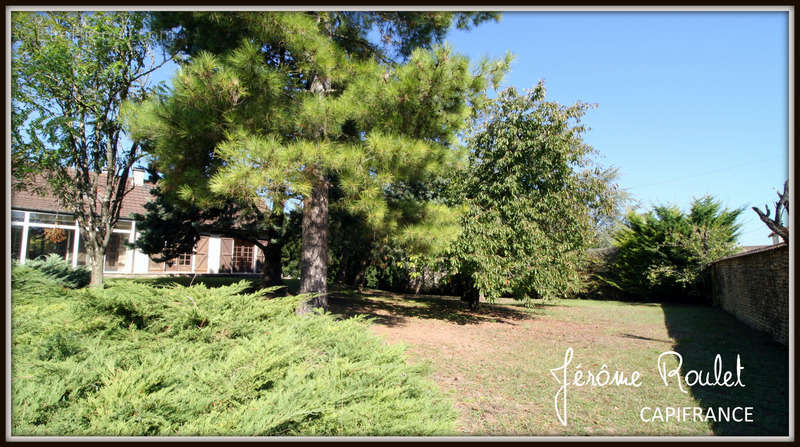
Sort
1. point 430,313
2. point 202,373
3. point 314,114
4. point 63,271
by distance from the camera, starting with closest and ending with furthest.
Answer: point 202,373 → point 314,114 → point 63,271 → point 430,313

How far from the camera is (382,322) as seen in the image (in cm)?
868

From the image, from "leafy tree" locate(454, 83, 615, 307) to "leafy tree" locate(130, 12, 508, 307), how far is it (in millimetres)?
3519

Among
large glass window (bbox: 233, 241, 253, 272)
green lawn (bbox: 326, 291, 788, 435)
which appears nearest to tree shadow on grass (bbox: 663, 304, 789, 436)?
green lawn (bbox: 326, 291, 788, 435)

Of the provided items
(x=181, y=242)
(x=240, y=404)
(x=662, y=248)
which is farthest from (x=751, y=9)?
(x=662, y=248)

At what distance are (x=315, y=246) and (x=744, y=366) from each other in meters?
6.06

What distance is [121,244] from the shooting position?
16359mm

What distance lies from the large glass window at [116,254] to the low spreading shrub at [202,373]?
55.4 feet

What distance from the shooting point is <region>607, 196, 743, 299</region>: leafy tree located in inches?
591

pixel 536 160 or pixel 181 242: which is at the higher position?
pixel 536 160

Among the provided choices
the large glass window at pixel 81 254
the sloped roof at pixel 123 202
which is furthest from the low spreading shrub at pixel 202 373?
the large glass window at pixel 81 254

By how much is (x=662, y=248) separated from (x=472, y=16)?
1418 cm

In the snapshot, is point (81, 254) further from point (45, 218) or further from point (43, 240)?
point (45, 218)

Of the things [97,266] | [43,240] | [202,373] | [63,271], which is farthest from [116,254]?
[202,373]

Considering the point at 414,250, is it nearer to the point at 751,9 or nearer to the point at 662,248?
the point at 751,9
